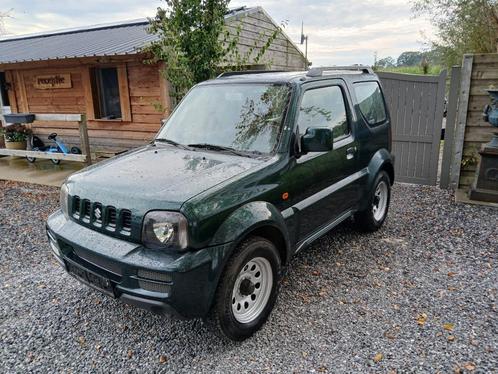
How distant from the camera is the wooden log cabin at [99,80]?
8391mm

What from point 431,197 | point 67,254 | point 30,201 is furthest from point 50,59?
point 431,197

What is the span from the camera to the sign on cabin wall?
9594 millimetres

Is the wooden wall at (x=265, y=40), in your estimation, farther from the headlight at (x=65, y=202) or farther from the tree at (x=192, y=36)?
the headlight at (x=65, y=202)

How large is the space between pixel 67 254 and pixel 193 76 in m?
4.07

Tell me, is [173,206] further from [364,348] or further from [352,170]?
[352,170]

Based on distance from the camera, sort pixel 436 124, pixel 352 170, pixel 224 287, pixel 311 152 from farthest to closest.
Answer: pixel 436 124
pixel 352 170
pixel 311 152
pixel 224 287

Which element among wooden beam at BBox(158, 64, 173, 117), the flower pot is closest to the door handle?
wooden beam at BBox(158, 64, 173, 117)

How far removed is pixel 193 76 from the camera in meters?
6.14

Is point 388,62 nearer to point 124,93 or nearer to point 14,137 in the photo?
point 124,93

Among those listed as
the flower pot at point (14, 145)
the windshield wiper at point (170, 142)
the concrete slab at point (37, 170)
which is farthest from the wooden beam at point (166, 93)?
the flower pot at point (14, 145)

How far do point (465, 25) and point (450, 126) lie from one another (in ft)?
20.6

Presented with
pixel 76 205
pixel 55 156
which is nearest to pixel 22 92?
pixel 55 156

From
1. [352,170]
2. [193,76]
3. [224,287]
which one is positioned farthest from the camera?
[193,76]

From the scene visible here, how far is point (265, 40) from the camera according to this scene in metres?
11.7
